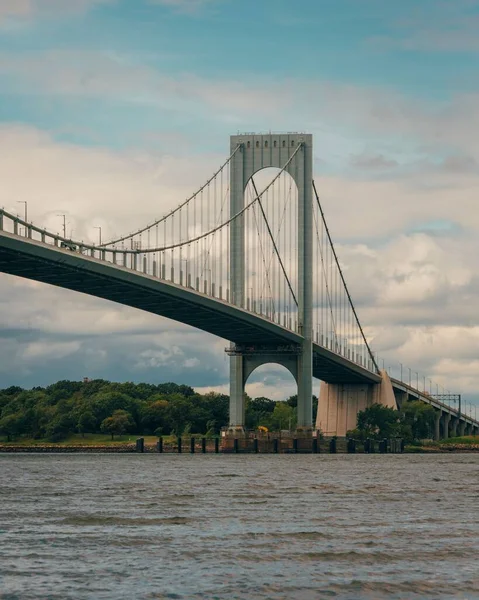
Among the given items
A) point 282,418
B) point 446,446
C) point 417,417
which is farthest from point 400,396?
point 446,446

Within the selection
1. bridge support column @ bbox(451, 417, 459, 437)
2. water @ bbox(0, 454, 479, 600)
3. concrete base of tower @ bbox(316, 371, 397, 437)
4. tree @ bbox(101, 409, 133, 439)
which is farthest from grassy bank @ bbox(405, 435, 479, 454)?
water @ bbox(0, 454, 479, 600)

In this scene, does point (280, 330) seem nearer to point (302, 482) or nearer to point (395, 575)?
point (302, 482)

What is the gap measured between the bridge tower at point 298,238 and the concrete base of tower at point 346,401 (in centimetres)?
2573

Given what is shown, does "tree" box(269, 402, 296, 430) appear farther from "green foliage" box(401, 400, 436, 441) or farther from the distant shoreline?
the distant shoreline

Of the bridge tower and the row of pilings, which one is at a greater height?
the bridge tower

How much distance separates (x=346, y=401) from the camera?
119m

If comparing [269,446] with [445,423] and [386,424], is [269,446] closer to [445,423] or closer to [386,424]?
[386,424]

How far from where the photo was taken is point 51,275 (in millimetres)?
63469

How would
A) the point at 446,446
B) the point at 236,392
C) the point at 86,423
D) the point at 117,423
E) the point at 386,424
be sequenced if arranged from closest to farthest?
the point at 236,392
the point at 446,446
the point at 386,424
the point at 117,423
the point at 86,423

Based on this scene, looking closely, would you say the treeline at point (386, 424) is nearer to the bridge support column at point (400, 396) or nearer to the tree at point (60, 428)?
the bridge support column at point (400, 396)

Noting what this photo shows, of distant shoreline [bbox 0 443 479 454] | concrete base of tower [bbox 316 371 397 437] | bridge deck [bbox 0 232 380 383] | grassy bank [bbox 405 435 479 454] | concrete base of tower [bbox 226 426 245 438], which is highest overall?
bridge deck [bbox 0 232 380 383]

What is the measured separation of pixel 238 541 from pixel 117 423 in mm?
103577

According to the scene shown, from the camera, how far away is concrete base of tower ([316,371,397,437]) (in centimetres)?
11775

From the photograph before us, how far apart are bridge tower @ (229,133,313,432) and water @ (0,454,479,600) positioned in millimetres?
44785
